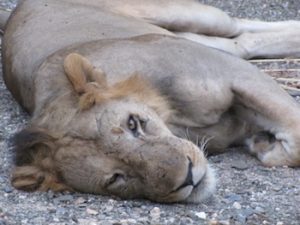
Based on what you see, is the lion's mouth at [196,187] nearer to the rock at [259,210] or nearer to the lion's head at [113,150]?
the lion's head at [113,150]

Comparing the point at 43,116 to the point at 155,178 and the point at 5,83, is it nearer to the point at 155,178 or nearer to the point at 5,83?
the point at 155,178

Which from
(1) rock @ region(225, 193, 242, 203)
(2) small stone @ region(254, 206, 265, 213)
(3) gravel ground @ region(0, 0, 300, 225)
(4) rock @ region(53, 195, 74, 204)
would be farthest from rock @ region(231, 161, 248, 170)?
(4) rock @ region(53, 195, 74, 204)

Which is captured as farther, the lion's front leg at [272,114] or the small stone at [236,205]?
the lion's front leg at [272,114]

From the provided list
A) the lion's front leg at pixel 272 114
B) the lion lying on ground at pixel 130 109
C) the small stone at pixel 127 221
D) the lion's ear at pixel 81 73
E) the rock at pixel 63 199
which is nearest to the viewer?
the small stone at pixel 127 221

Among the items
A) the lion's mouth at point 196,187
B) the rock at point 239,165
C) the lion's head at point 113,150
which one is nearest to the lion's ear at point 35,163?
the lion's head at point 113,150

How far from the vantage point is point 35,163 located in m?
3.78

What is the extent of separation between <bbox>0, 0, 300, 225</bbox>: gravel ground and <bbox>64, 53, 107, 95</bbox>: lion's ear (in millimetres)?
384

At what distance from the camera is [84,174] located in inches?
143

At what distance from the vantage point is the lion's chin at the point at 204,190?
11.7ft

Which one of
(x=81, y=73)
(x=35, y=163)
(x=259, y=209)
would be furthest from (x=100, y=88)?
(x=259, y=209)

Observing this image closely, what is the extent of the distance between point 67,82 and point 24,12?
1133 mm

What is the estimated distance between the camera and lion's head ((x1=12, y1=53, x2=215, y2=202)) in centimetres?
346

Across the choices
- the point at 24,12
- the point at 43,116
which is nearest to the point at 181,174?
the point at 43,116

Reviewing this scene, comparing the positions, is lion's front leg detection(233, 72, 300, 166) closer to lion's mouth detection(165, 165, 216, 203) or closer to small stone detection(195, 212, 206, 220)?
lion's mouth detection(165, 165, 216, 203)
